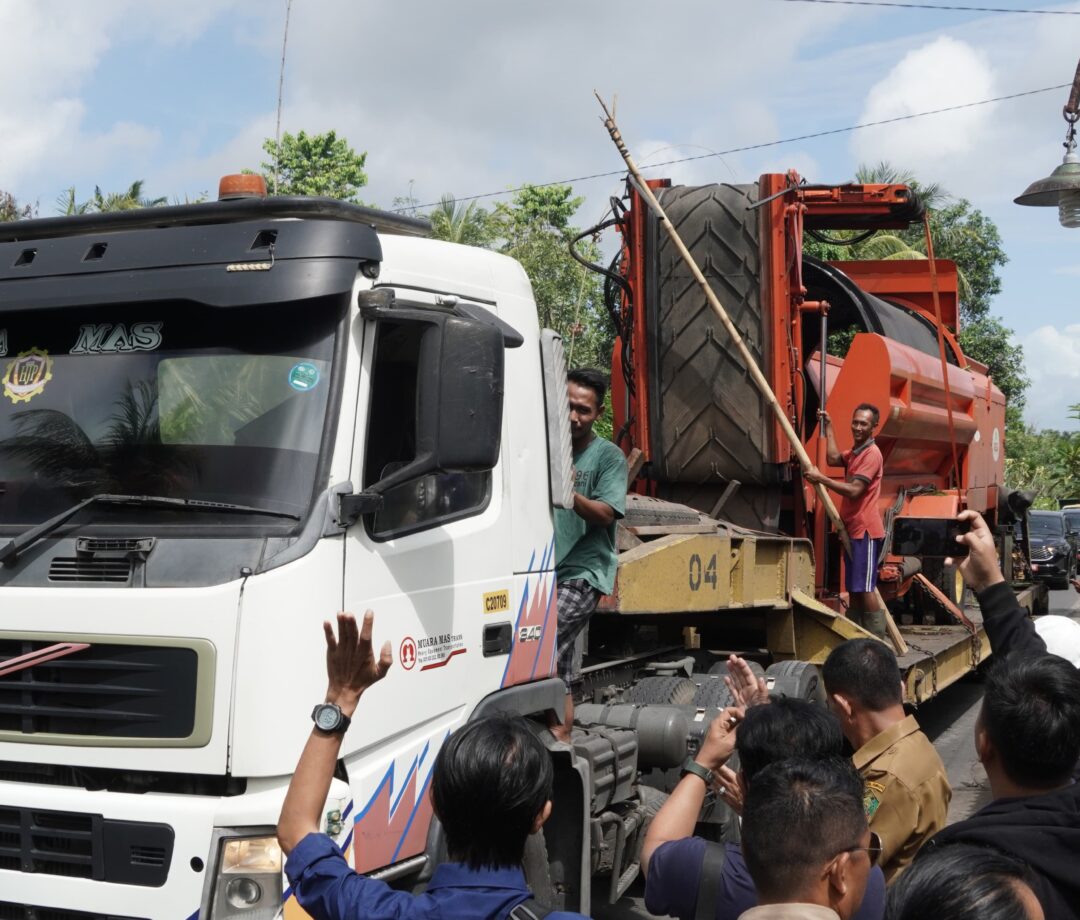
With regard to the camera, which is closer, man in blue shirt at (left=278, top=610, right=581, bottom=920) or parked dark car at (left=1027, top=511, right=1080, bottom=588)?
→ man in blue shirt at (left=278, top=610, right=581, bottom=920)

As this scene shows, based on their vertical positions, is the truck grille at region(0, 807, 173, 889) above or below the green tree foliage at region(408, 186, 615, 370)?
below

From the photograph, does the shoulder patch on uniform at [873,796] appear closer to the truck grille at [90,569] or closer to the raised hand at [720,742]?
the raised hand at [720,742]

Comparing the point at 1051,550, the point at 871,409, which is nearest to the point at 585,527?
the point at 871,409

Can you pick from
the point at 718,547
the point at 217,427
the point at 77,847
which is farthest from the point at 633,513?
the point at 77,847

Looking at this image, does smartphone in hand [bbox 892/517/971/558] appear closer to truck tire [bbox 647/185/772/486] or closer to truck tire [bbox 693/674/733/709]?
truck tire [bbox 647/185/772/486]

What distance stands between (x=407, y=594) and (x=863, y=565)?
4.73 m

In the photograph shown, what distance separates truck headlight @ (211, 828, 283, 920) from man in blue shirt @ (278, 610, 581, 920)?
2.62 feet

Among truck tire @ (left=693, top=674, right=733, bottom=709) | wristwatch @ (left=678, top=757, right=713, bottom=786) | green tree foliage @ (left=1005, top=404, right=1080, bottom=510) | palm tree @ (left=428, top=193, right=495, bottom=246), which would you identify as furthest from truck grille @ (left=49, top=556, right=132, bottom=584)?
green tree foliage @ (left=1005, top=404, right=1080, bottom=510)

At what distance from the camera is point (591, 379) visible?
17.7ft

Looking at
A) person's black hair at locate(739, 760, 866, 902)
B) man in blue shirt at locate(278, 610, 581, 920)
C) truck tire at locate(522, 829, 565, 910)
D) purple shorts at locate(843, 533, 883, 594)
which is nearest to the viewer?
person's black hair at locate(739, 760, 866, 902)

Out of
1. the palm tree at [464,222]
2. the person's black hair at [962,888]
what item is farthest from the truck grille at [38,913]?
the palm tree at [464,222]

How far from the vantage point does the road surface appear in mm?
6004

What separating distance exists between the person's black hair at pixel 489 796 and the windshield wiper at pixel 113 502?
4.09 feet

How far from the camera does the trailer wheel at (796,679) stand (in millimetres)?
6551
